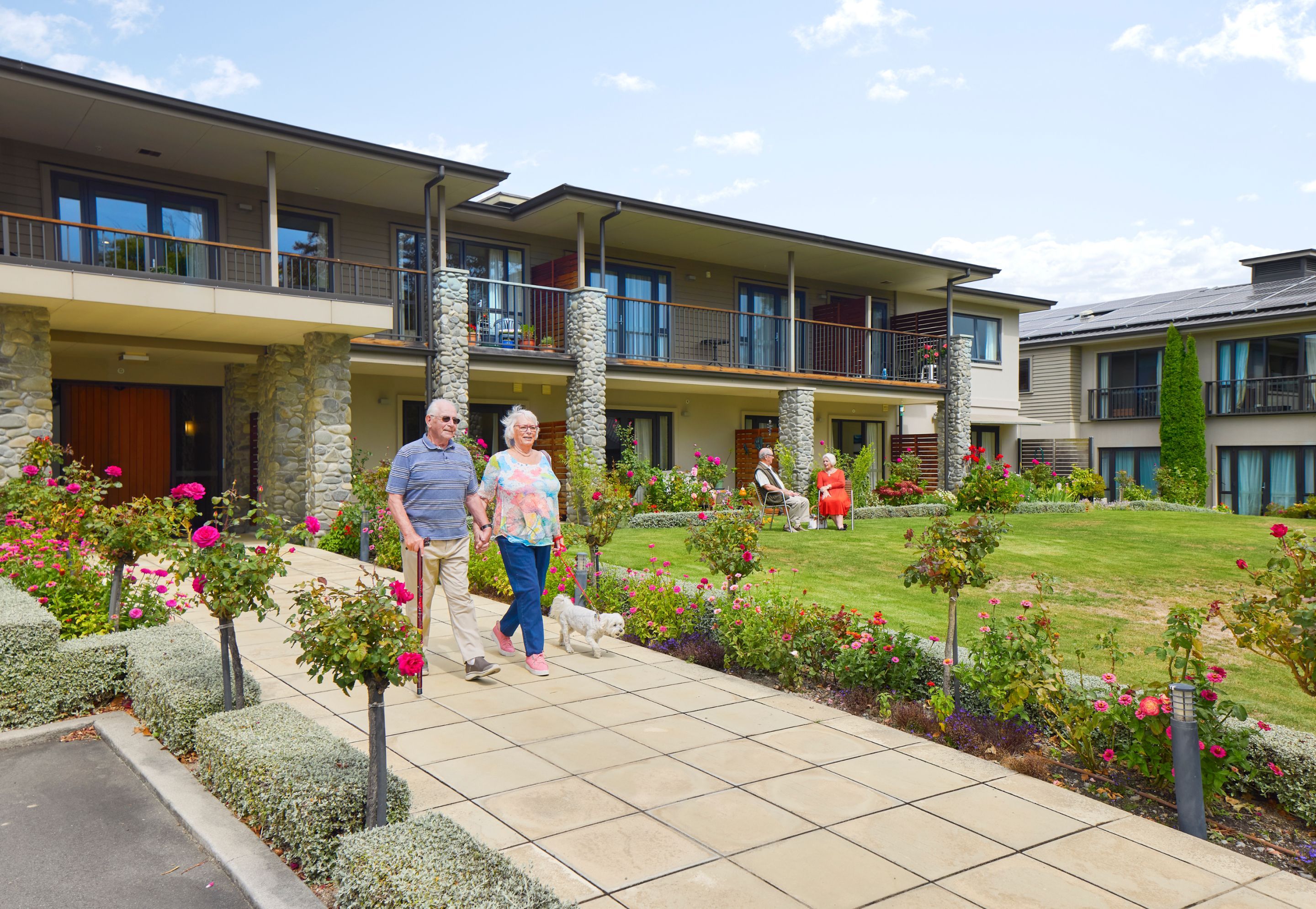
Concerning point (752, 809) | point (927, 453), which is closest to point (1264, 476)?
point (927, 453)

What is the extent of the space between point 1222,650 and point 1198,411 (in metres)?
20.3

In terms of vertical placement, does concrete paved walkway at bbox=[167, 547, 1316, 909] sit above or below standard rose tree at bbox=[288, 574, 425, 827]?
below

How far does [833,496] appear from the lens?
1462cm

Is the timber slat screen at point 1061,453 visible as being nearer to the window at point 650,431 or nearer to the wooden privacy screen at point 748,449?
the wooden privacy screen at point 748,449

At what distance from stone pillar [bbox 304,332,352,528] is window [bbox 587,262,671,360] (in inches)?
232

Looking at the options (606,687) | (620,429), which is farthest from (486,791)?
(620,429)

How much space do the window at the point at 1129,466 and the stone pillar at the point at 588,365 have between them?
54.6 feet

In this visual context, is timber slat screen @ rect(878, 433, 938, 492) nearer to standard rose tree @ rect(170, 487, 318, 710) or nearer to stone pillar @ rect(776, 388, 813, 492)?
stone pillar @ rect(776, 388, 813, 492)

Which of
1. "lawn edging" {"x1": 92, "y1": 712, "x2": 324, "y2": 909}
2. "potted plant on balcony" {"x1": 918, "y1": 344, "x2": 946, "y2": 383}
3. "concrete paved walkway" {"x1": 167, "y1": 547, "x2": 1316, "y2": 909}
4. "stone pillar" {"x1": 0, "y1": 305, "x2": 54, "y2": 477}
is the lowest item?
"lawn edging" {"x1": 92, "y1": 712, "x2": 324, "y2": 909}

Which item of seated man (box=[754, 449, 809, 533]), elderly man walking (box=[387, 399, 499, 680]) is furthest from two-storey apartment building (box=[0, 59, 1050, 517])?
elderly man walking (box=[387, 399, 499, 680])

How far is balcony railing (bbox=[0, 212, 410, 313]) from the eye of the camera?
11289 mm

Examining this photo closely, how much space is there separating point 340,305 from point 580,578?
634 cm

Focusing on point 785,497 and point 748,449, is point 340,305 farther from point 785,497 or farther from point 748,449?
point 748,449

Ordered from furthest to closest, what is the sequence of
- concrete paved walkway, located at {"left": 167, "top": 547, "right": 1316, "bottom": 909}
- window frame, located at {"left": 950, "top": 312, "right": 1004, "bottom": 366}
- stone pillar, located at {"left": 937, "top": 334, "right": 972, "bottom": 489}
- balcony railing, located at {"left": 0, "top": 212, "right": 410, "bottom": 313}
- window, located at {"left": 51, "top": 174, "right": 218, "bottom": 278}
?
window frame, located at {"left": 950, "top": 312, "right": 1004, "bottom": 366}
stone pillar, located at {"left": 937, "top": 334, "right": 972, "bottom": 489}
window, located at {"left": 51, "top": 174, "right": 218, "bottom": 278}
balcony railing, located at {"left": 0, "top": 212, "right": 410, "bottom": 313}
concrete paved walkway, located at {"left": 167, "top": 547, "right": 1316, "bottom": 909}
